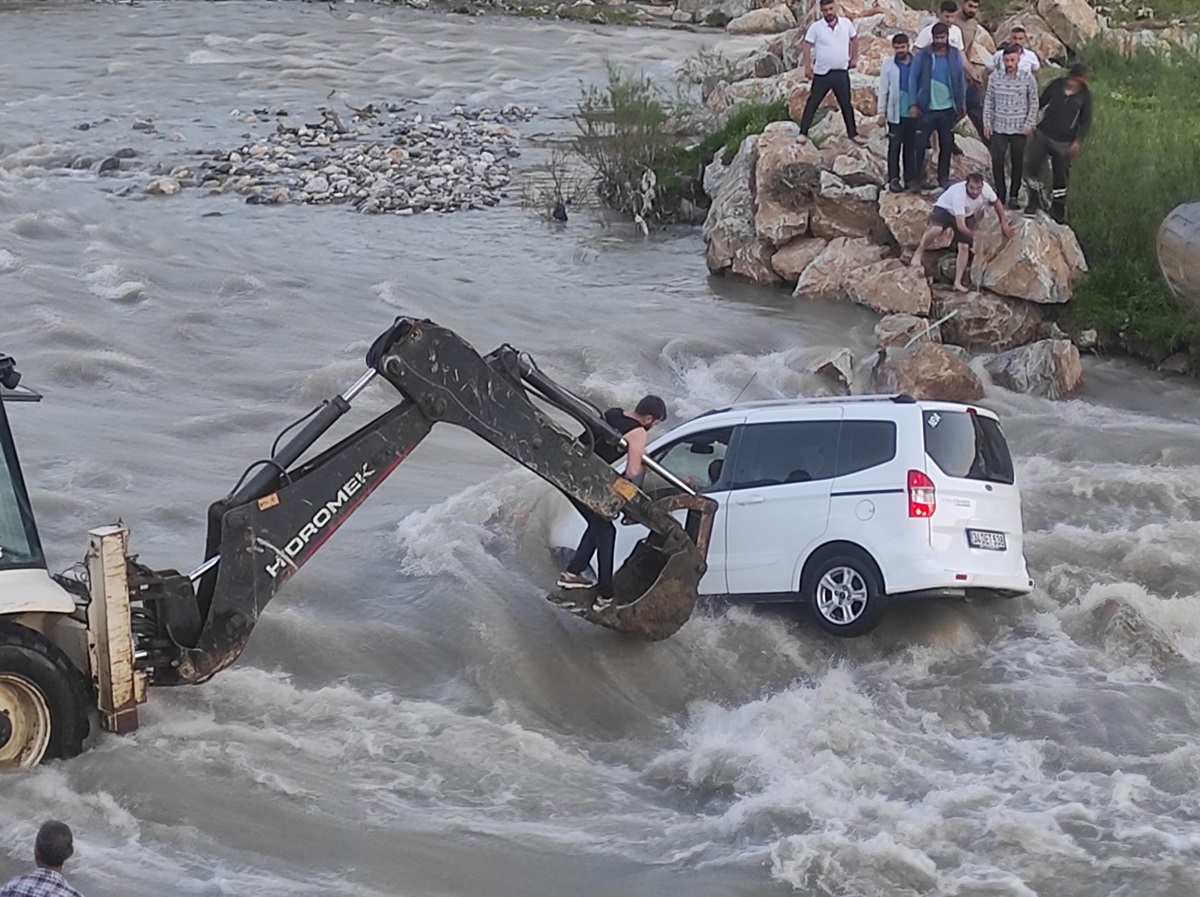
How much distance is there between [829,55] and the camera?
21312 millimetres

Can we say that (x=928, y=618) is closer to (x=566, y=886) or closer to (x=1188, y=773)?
(x=1188, y=773)

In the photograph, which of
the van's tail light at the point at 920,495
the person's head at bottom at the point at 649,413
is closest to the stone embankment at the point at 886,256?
the van's tail light at the point at 920,495

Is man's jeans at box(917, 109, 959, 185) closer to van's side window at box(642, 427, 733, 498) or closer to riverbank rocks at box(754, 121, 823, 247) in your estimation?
riverbank rocks at box(754, 121, 823, 247)

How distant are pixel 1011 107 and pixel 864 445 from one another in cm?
929

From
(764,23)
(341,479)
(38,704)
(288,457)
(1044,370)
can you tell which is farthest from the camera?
(764,23)

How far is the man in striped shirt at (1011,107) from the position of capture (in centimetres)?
1981

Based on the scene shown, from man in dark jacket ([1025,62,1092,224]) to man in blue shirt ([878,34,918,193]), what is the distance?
4.98ft

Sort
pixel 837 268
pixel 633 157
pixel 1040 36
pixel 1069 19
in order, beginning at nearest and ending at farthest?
pixel 837 268 < pixel 633 157 < pixel 1040 36 < pixel 1069 19

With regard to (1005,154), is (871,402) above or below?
below

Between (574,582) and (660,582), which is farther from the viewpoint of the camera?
(574,582)

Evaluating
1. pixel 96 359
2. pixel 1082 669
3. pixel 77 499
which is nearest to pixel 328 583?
pixel 77 499

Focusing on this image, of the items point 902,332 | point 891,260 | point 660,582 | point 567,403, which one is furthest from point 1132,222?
point 567,403

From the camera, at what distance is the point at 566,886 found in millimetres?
9117

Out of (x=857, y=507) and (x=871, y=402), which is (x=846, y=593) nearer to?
(x=857, y=507)
